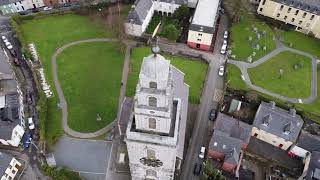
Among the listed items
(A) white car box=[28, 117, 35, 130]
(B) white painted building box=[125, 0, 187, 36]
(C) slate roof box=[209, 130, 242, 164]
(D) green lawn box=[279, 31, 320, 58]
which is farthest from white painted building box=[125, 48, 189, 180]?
(D) green lawn box=[279, 31, 320, 58]

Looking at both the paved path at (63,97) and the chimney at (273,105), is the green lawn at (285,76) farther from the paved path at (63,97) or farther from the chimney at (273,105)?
the paved path at (63,97)

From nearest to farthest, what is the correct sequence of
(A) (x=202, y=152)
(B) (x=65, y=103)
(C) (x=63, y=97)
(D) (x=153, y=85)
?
1. (D) (x=153, y=85)
2. (A) (x=202, y=152)
3. (B) (x=65, y=103)
4. (C) (x=63, y=97)

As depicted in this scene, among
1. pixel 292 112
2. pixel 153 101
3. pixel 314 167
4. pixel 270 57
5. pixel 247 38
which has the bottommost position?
pixel 314 167

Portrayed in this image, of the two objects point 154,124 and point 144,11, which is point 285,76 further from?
point 154,124

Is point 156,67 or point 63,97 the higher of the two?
point 156,67

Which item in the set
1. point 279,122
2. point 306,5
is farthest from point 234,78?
point 306,5

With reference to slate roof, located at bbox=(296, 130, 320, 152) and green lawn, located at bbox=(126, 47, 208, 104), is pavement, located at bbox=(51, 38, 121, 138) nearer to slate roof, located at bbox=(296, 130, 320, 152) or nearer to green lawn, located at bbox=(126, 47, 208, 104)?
green lawn, located at bbox=(126, 47, 208, 104)

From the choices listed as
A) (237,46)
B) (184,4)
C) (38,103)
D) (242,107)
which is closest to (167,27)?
(184,4)
